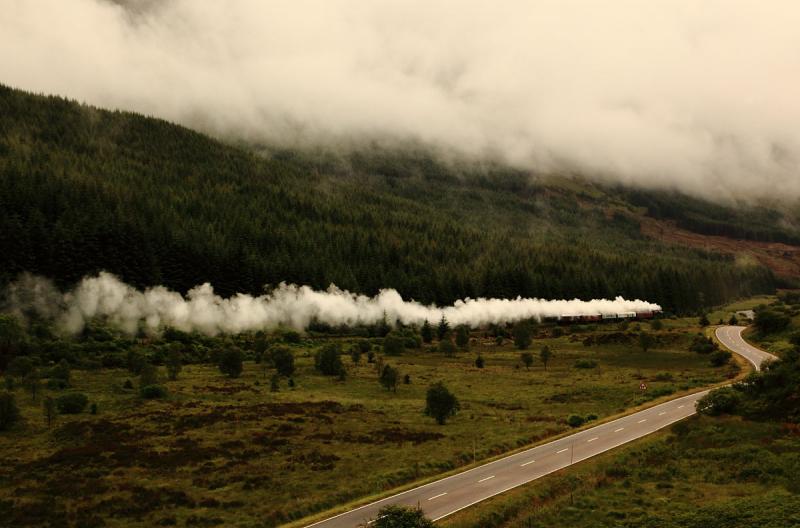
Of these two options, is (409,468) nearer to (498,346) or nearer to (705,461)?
(705,461)

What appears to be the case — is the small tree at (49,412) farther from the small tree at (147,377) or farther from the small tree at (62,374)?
the small tree at (62,374)

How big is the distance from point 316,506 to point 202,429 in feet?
99.4

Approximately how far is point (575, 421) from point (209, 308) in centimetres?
11492

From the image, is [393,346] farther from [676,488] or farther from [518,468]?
[676,488]

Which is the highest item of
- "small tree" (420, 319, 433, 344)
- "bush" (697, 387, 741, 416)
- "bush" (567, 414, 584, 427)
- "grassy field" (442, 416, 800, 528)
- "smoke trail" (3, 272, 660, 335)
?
"smoke trail" (3, 272, 660, 335)

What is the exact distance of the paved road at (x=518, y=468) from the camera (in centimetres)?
4856

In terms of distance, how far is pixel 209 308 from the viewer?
538 ft

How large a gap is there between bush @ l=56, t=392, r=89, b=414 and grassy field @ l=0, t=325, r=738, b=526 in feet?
9.07

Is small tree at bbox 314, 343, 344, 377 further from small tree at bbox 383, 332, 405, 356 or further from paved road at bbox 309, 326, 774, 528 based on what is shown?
paved road at bbox 309, 326, 774, 528

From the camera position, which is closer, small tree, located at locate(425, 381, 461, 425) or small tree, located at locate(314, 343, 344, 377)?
small tree, located at locate(425, 381, 461, 425)

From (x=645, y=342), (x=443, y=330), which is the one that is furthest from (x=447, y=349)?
(x=645, y=342)

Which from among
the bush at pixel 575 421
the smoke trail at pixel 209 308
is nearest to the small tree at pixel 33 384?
the smoke trail at pixel 209 308

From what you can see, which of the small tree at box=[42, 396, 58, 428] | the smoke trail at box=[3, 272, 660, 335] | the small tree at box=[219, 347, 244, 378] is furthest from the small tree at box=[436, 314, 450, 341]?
the small tree at box=[42, 396, 58, 428]

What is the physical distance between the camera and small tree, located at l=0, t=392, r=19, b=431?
72062mm
